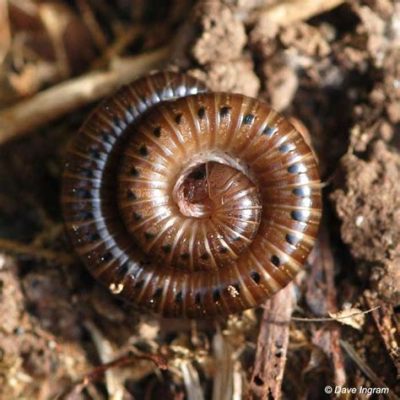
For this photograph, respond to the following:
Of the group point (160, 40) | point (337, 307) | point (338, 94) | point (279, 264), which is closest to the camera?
point (279, 264)

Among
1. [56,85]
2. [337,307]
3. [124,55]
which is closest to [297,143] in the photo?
[337,307]

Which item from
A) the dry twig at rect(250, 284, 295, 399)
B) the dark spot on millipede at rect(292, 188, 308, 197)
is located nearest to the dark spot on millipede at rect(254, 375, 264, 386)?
the dry twig at rect(250, 284, 295, 399)

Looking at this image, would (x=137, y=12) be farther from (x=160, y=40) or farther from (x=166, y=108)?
(x=166, y=108)

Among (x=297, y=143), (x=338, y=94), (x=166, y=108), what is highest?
(x=338, y=94)

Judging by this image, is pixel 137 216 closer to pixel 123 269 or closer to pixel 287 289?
pixel 123 269

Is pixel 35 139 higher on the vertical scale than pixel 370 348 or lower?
higher
